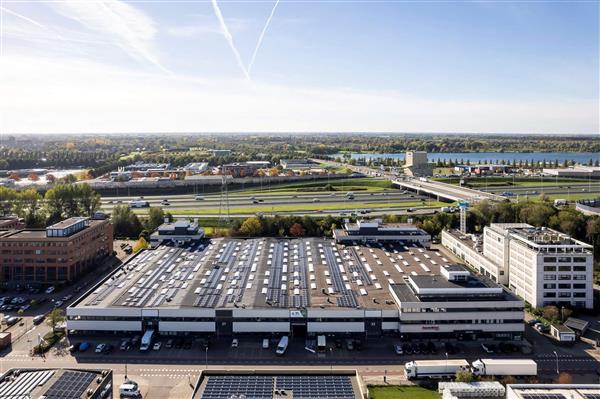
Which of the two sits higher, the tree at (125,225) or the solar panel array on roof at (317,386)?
the tree at (125,225)

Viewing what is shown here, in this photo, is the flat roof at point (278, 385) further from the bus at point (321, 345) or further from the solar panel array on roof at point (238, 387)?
the bus at point (321, 345)

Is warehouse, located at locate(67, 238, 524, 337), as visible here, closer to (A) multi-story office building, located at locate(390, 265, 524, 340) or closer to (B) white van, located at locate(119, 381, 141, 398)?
(A) multi-story office building, located at locate(390, 265, 524, 340)

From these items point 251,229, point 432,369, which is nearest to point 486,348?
point 432,369

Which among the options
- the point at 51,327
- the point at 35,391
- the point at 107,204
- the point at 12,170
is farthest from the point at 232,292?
the point at 12,170

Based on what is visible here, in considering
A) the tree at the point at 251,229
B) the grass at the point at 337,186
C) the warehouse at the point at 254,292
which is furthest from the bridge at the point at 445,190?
the warehouse at the point at 254,292

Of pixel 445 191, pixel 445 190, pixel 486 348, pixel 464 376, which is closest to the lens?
pixel 464 376

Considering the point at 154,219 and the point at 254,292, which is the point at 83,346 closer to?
the point at 254,292
